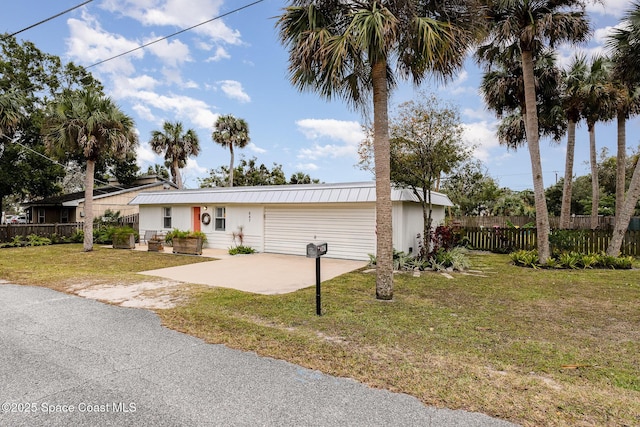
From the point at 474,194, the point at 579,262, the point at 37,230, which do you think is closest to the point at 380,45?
the point at 579,262

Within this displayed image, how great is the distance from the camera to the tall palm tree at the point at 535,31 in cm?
920

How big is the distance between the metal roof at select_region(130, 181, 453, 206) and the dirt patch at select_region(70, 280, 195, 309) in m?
5.56

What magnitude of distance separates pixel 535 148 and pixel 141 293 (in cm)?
1089

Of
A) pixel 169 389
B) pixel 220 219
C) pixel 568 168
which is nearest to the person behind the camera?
pixel 169 389

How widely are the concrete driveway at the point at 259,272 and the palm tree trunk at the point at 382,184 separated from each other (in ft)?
6.47

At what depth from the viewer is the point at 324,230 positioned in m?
12.1

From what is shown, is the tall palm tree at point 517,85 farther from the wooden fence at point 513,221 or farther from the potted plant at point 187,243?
the potted plant at point 187,243

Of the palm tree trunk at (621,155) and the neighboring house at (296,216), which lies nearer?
the neighboring house at (296,216)

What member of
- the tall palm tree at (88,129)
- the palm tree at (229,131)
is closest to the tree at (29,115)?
the tall palm tree at (88,129)

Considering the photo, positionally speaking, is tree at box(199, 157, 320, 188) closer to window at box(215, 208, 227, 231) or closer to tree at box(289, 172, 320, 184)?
tree at box(289, 172, 320, 184)

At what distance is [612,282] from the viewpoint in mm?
7602

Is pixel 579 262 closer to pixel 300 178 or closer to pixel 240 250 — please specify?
pixel 240 250

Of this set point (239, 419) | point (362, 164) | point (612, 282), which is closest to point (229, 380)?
point (239, 419)

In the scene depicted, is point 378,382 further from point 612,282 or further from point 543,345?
point 612,282
